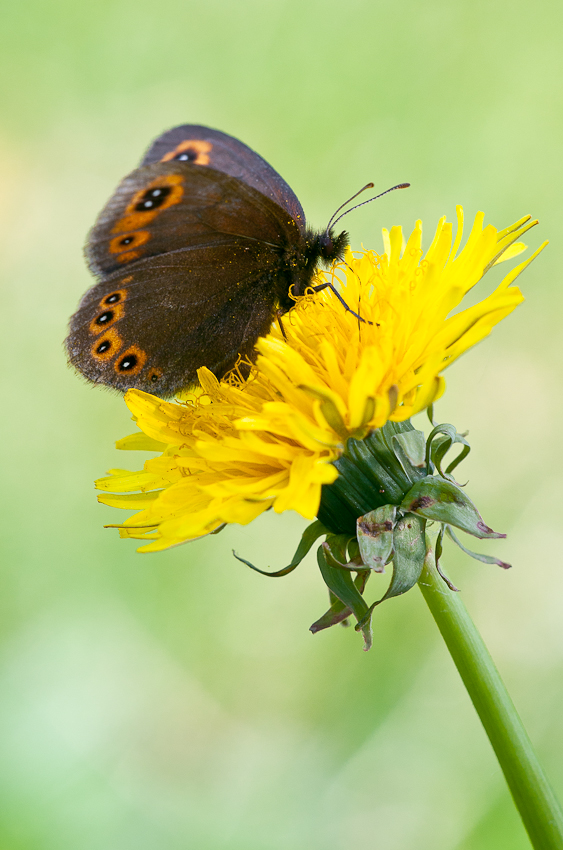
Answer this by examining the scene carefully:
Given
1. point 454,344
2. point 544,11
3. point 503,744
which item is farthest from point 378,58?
point 503,744

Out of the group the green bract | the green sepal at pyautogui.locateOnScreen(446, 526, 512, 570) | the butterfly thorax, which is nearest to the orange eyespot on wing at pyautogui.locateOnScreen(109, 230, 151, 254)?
the butterfly thorax

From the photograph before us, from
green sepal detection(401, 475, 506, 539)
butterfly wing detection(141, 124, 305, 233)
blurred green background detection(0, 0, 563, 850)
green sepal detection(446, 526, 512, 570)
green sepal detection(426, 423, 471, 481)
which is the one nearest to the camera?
green sepal detection(446, 526, 512, 570)

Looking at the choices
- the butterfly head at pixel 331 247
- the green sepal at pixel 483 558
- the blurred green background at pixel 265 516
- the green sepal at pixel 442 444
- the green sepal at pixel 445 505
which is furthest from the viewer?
the blurred green background at pixel 265 516

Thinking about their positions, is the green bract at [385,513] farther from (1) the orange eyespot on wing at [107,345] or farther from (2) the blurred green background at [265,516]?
(2) the blurred green background at [265,516]

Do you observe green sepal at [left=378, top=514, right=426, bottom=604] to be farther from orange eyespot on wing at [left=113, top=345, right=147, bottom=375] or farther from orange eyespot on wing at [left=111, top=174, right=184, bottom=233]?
orange eyespot on wing at [left=111, top=174, right=184, bottom=233]

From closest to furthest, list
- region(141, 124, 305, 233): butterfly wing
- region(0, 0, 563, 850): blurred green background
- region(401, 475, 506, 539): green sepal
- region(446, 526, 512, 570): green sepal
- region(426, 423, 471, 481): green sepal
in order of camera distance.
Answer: region(446, 526, 512, 570): green sepal
region(401, 475, 506, 539): green sepal
region(426, 423, 471, 481): green sepal
region(141, 124, 305, 233): butterfly wing
region(0, 0, 563, 850): blurred green background

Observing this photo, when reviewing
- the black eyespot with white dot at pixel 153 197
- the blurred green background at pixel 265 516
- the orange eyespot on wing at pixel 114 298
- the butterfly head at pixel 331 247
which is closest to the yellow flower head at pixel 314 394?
the butterfly head at pixel 331 247
